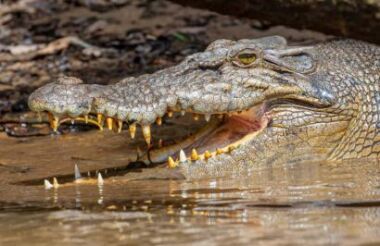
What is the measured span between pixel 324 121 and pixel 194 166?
962mm

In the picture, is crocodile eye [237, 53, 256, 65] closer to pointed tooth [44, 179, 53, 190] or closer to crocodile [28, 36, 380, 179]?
crocodile [28, 36, 380, 179]

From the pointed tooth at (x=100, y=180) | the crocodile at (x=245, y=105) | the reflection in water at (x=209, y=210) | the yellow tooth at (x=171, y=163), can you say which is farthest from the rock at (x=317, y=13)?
the pointed tooth at (x=100, y=180)

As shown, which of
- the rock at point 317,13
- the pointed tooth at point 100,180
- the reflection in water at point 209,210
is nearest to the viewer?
the reflection in water at point 209,210

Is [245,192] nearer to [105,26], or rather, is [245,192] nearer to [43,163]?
[43,163]

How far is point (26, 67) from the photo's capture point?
9.34 meters

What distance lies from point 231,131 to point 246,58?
18.2 inches

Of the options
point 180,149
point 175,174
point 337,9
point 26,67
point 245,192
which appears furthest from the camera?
point 26,67

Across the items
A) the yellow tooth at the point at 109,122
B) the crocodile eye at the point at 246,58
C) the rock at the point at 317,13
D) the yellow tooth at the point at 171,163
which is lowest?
the yellow tooth at the point at 171,163

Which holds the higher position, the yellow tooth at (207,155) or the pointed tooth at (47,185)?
the yellow tooth at (207,155)

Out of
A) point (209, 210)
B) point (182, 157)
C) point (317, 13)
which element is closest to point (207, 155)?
point (182, 157)

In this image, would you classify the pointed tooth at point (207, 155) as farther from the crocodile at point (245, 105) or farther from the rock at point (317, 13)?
the rock at point (317, 13)

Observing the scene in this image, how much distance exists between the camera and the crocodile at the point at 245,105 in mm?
5824

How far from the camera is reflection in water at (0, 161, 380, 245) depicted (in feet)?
13.3

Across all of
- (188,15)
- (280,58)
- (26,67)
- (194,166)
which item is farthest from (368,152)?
(188,15)
